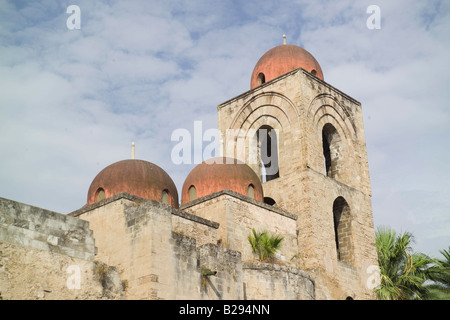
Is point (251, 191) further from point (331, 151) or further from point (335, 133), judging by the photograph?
point (335, 133)

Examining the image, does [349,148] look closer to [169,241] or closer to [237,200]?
[237,200]

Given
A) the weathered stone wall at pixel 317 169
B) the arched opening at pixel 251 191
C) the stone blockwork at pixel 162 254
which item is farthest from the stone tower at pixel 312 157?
the stone blockwork at pixel 162 254

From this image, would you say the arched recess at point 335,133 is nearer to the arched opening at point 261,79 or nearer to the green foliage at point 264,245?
the arched opening at point 261,79

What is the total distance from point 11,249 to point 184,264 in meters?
4.04

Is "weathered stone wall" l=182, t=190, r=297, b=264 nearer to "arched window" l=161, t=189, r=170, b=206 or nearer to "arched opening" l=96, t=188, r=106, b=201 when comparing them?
"arched window" l=161, t=189, r=170, b=206

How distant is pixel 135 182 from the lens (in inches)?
753

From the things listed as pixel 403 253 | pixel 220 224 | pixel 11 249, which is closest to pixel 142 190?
pixel 220 224

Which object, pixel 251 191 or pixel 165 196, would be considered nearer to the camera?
pixel 165 196

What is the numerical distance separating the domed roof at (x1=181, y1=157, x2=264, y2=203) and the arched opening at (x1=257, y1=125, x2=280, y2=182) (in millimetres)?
3135

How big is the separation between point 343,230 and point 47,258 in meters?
12.9

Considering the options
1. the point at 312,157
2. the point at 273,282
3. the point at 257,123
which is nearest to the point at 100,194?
the point at 273,282

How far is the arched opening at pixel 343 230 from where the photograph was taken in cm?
2306

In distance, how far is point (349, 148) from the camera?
25.1 metres
